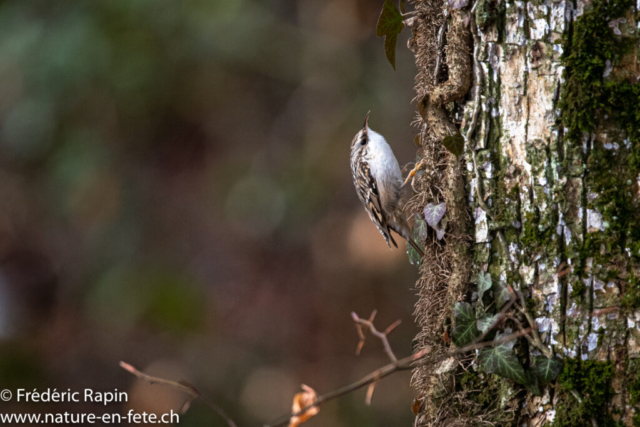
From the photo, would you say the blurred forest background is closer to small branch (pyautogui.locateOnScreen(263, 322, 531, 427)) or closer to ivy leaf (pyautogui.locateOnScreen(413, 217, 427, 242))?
ivy leaf (pyautogui.locateOnScreen(413, 217, 427, 242))

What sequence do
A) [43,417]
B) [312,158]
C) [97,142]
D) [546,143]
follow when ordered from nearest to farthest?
[546,143]
[97,142]
[312,158]
[43,417]

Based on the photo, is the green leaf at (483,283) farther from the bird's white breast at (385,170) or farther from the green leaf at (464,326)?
the bird's white breast at (385,170)

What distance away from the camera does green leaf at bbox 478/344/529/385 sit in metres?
1.71

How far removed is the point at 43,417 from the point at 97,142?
3.21m

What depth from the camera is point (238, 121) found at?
626cm

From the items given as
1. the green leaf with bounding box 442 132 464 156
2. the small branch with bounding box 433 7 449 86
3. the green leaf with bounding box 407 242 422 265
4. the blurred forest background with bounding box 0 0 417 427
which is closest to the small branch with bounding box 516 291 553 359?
the green leaf with bounding box 442 132 464 156

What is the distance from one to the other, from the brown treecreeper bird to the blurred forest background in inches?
82.8

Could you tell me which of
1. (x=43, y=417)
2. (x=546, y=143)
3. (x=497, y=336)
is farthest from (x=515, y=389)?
(x=43, y=417)

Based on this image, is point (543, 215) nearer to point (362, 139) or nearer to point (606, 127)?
point (606, 127)

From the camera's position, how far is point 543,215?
68.1 inches

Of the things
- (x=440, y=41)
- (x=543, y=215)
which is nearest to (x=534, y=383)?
(x=543, y=215)

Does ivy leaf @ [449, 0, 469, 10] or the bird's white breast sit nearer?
ivy leaf @ [449, 0, 469, 10]

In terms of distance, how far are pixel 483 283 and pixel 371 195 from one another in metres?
1.67

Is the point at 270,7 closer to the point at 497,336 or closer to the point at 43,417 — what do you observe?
the point at 497,336
